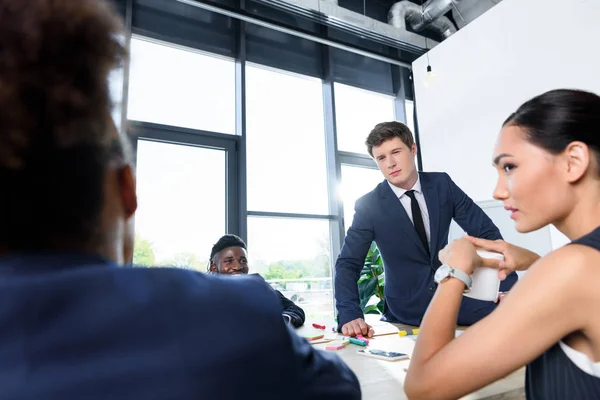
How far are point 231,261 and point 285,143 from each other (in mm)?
2038

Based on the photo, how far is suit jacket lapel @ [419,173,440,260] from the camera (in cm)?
199

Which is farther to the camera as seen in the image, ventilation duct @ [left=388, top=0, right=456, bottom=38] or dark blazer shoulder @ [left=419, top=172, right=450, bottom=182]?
ventilation duct @ [left=388, top=0, right=456, bottom=38]

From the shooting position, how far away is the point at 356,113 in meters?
4.71

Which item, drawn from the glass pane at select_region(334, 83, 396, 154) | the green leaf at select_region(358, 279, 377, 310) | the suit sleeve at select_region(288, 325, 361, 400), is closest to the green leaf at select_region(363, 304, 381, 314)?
the green leaf at select_region(358, 279, 377, 310)

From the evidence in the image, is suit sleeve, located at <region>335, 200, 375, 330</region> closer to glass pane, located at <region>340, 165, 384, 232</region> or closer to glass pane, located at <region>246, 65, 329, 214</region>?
glass pane, located at <region>246, 65, 329, 214</region>

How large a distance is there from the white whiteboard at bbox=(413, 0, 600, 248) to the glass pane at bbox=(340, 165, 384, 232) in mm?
609

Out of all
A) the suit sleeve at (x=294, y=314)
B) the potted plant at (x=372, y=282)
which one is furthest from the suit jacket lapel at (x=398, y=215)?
the potted plant at (x=372, y=282)

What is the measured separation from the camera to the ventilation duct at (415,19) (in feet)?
15.3

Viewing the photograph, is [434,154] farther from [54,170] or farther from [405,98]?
[54,170]

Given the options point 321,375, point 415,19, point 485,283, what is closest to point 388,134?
point 485,283

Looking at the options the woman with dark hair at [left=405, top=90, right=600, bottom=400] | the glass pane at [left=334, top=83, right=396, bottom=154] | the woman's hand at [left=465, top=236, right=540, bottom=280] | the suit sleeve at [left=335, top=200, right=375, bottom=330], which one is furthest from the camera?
the glass pane at [left=334, top=83, right=396, bottom=154]

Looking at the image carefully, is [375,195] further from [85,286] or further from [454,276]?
[85,286]

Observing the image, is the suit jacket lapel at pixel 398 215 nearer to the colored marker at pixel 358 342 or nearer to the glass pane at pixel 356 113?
the colored marker at pixel 358 342

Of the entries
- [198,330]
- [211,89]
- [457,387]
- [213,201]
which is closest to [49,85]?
[198,330]
